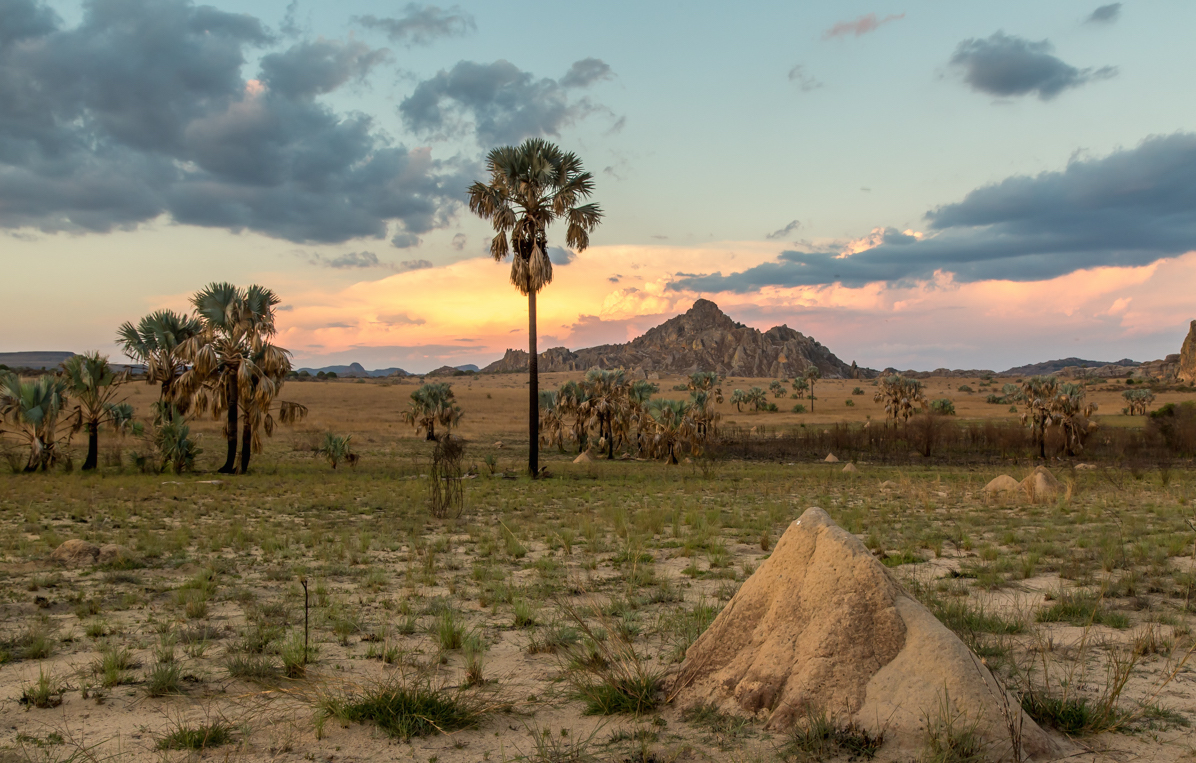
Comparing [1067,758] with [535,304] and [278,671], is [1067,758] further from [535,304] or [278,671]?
[535,304]

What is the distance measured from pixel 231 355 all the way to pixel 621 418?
2106 cm

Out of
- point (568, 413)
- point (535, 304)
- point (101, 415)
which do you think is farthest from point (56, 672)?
point (568, 413)

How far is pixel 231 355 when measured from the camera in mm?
23797

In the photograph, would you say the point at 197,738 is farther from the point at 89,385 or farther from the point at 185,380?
the point at 89,385

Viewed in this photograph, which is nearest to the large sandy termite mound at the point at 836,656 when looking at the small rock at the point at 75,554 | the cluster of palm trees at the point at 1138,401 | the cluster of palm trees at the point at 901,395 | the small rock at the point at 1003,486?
the small rock at the point at 75,554

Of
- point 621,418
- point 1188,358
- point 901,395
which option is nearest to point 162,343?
point 621,418

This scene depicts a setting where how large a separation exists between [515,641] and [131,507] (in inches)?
516

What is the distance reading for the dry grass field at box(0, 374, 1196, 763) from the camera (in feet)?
14.3

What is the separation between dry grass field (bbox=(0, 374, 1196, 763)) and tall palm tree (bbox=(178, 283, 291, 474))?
576 centimetres

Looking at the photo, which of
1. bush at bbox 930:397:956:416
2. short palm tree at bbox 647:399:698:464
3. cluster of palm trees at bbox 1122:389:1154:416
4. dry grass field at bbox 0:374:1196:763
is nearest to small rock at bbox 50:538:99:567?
dry grass field at bbox 0:374:1196:763

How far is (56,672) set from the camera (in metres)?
5.47

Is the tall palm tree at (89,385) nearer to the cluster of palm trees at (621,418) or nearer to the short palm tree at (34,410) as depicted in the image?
the short palm tree at (34,410)

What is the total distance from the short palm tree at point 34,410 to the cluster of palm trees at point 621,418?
24.1m

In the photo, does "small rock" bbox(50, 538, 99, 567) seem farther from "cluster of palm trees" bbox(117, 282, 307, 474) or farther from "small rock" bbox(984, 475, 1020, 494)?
"small rock" bbox(984, 475, 1020, 494)
